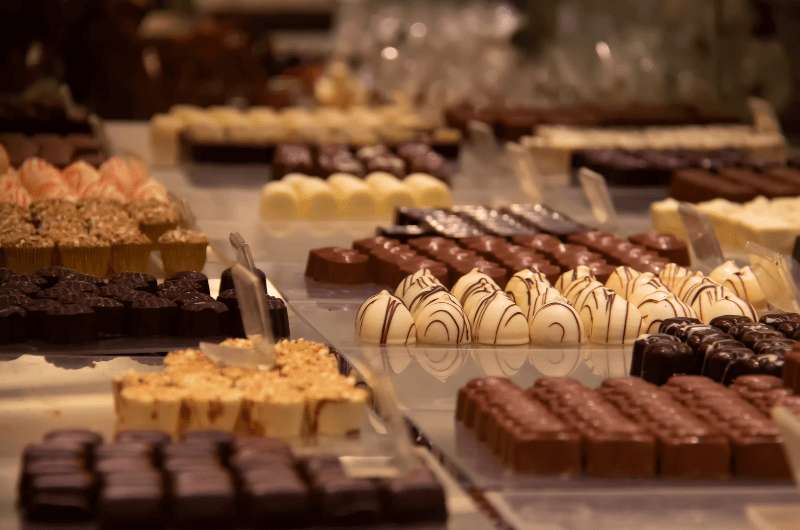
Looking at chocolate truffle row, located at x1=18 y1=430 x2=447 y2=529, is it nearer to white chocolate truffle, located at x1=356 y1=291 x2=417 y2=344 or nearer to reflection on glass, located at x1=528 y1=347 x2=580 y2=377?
reflection on glass, located at x1=528 y1=347 x2=580 y2=377

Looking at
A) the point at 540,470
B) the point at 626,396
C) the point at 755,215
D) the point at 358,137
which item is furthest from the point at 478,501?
the point at 358,137

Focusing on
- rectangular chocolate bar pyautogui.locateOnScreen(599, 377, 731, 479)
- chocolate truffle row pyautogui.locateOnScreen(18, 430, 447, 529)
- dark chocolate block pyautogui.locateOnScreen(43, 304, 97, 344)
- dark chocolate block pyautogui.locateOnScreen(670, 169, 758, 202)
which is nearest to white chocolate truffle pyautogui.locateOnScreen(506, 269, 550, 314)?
rectangular chocolate bar pyautogui.locateOnScreen(599, 377, 731, 479)

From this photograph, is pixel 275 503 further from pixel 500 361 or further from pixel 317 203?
pixel 317 203

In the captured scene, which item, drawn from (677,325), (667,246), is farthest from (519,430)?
(667,246)

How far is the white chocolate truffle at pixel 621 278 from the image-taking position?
388 centimetres

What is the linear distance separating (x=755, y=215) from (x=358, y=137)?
80.8 inches

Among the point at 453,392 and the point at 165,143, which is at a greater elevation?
the point at 165,143

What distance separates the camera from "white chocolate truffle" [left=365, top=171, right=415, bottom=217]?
17.2ft

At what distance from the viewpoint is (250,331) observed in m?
3.16

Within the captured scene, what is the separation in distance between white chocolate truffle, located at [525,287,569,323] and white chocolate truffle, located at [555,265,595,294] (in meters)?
0.18

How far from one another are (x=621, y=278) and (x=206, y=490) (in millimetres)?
1797

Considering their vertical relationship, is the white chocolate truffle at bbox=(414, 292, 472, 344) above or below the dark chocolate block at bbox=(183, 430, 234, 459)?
below

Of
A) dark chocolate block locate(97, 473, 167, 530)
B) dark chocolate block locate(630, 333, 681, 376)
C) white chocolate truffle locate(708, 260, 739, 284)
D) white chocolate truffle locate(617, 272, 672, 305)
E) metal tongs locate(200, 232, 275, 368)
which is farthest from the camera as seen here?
white chocolate truffle locate(708, 260, 739, 284)

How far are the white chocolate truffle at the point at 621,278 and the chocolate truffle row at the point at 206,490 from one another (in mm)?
1468
